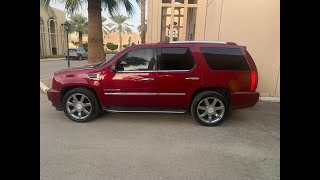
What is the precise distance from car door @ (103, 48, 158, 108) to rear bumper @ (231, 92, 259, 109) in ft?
5.74

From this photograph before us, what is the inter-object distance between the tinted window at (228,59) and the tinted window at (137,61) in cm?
116

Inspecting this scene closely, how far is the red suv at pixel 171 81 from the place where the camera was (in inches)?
214

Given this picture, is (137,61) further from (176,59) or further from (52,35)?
(52,35)

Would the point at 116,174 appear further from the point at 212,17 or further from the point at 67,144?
the point at 212,17

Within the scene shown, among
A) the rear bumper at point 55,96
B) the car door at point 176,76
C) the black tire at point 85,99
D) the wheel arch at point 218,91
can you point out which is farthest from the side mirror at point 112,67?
the wheel arch at point 218,91

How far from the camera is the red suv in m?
5.43

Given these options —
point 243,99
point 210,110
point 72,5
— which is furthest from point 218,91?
point 72,5

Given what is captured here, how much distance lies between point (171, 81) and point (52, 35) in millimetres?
36347

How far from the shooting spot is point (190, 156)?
404cm

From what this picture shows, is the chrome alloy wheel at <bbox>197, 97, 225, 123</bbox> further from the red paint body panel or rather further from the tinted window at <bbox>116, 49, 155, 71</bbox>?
the tinted window at <bbox>116, 49, 155, 71</bbox>

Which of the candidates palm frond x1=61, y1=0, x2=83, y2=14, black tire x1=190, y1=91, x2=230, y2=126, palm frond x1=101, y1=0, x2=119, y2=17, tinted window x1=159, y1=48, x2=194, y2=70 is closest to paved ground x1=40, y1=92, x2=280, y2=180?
black tire x1=190, y1=91, x2=230, y2=126

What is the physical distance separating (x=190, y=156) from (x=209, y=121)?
1663 millimetres

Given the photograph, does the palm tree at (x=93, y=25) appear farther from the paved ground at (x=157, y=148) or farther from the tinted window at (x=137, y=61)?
the tinted window at (x=137, y=61)

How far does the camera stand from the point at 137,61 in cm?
554
